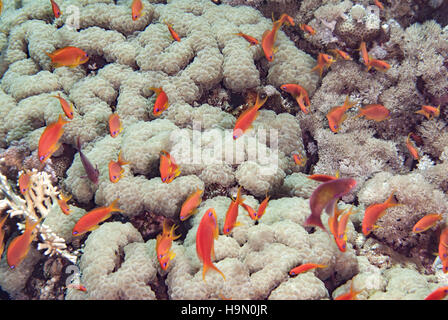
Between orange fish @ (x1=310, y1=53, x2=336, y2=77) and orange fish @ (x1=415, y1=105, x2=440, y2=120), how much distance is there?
1.47 metres

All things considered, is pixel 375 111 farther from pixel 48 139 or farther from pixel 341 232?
pixel 48 139

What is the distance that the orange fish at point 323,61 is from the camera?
422cm

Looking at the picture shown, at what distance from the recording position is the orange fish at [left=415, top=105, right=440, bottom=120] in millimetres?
4238

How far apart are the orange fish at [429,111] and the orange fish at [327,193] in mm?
3216

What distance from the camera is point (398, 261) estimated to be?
3.53 m

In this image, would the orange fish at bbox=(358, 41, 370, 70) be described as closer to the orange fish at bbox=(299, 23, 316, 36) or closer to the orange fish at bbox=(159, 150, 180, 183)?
the orange fish at bbox=(299, 23, 316, 36)

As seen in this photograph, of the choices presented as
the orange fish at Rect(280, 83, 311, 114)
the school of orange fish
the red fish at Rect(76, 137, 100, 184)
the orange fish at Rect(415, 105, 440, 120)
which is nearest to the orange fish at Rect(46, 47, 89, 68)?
the school of orange fish

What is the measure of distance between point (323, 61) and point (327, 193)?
9.63ft

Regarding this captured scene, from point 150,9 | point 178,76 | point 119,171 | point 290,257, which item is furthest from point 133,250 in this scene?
point 150,9

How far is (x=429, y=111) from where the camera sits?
4.30 metres

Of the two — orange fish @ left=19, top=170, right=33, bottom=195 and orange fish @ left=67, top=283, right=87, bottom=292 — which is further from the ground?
orange fish @ left=19, top=170, right=33, bottom=195

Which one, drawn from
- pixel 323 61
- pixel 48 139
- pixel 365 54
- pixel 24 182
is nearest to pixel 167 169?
pixel 48 139
